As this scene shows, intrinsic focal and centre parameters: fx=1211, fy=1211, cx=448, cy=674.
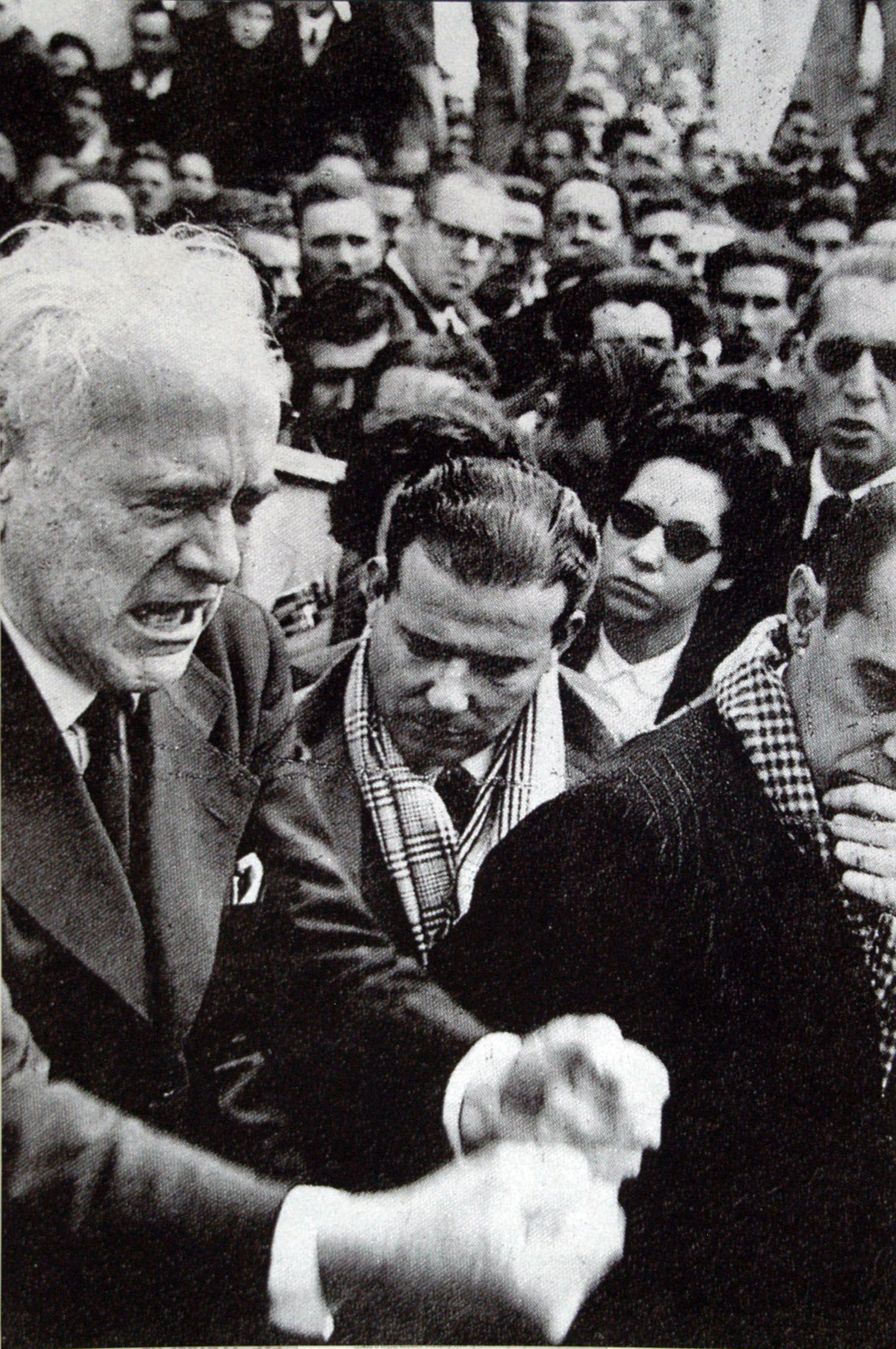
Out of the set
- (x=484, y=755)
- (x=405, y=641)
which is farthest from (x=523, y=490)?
(x=484, y=755)

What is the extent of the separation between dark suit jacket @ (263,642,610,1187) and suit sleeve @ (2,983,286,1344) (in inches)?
9.3

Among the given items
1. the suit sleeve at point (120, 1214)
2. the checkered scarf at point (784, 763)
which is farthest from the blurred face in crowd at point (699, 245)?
the suit sleeve at point (120, 1214)

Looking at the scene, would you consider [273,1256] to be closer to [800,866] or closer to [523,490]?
[800,866]

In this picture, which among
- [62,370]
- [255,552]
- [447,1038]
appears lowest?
[447,1038]

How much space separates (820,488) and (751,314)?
19.0 inches

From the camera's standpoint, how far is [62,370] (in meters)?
2.79

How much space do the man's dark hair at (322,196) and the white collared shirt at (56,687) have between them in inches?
48.7

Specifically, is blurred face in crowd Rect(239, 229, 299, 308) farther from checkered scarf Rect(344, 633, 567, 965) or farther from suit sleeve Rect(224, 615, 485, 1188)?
suit sleeve Rect(224, 615, 485, 1188)

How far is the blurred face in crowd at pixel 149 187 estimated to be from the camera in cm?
298

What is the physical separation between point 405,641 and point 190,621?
20.7 inches

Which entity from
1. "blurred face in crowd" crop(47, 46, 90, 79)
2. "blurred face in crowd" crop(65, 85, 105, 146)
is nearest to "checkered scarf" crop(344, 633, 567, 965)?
"blurred face in crowd" crop(65, 85, 105, 146)

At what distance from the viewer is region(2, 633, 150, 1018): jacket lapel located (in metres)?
2.83

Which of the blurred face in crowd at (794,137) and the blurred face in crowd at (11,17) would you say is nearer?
the blurred face in crowd at (11,17)

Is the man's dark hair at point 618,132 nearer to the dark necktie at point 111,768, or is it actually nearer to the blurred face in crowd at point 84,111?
the blurred face in crowd at point 84,111
